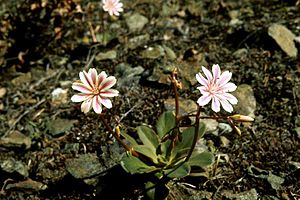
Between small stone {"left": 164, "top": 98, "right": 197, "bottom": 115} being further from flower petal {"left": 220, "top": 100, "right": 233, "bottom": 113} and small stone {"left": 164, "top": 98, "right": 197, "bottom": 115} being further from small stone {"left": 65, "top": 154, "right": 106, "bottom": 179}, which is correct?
flower petal {"left": 220, "top": 100, "right": 233, "bottom": 113}

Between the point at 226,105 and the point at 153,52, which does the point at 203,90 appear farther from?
the point at 153,52

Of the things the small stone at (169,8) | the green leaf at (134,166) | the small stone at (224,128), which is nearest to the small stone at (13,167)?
the green leaf at (134,166)

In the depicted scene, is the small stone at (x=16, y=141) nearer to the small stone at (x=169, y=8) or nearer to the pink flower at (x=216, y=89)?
the pink flower at (x=216, y=89)

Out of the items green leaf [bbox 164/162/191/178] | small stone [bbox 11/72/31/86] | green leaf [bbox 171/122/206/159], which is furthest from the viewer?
small stone [bbox 11/72/31/86]

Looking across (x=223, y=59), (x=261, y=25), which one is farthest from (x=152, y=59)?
(x=261, y=25)

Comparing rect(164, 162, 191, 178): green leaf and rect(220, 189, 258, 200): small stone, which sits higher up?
rect(164, 162, 191, 178): green leaf

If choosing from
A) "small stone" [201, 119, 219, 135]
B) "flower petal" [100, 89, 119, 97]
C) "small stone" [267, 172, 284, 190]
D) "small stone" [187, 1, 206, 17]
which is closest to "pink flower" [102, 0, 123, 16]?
"small stone" [187, 1, 206, 17]

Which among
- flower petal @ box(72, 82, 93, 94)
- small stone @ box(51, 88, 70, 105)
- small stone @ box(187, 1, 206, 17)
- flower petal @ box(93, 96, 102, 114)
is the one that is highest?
flower petal @ box(72, 82, 93, 94)

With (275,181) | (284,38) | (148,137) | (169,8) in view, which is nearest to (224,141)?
(275,181)
